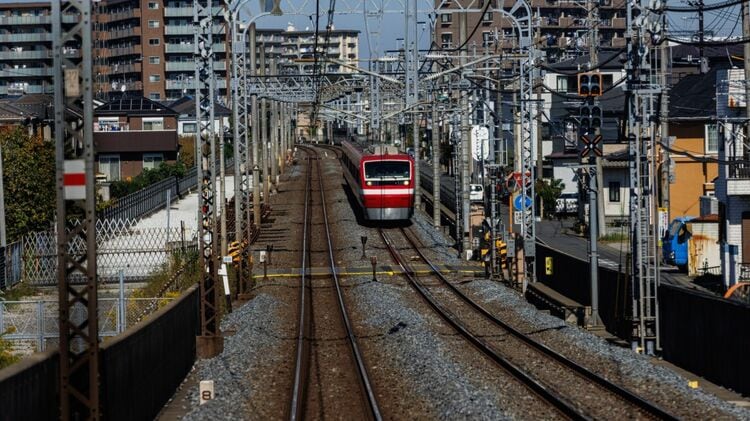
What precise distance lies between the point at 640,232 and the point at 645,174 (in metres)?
0.97

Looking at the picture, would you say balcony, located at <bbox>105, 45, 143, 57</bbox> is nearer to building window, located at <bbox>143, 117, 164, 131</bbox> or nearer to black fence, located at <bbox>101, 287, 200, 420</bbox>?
building window, located at <bbox>143, 117, 164, 131</bbox>

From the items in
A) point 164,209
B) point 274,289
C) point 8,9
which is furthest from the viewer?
point 8,9

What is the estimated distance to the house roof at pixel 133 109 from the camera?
58.0 m

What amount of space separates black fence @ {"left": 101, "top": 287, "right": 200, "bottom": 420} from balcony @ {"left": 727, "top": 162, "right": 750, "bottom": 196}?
1410 cm

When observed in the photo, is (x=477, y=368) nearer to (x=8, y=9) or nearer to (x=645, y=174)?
(x=645, y=174)

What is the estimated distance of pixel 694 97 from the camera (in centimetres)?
3797

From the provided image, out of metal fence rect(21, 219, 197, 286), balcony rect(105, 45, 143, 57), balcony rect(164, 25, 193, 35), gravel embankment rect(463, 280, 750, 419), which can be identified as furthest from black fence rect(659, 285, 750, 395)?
balcony rect(105, 45, 143, 57)

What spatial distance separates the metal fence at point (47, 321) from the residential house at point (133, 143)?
3284 centimetres

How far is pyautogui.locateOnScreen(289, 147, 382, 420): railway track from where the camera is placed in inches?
482

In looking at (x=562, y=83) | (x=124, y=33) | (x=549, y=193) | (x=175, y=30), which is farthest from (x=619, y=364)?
(x=124, y=33)

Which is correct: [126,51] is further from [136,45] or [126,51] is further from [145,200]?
[145,200]

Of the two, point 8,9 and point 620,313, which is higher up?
point 8,9

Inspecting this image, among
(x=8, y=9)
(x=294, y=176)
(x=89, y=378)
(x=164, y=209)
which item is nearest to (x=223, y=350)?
(x=89, y=378)

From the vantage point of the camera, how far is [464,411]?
1149 cm
